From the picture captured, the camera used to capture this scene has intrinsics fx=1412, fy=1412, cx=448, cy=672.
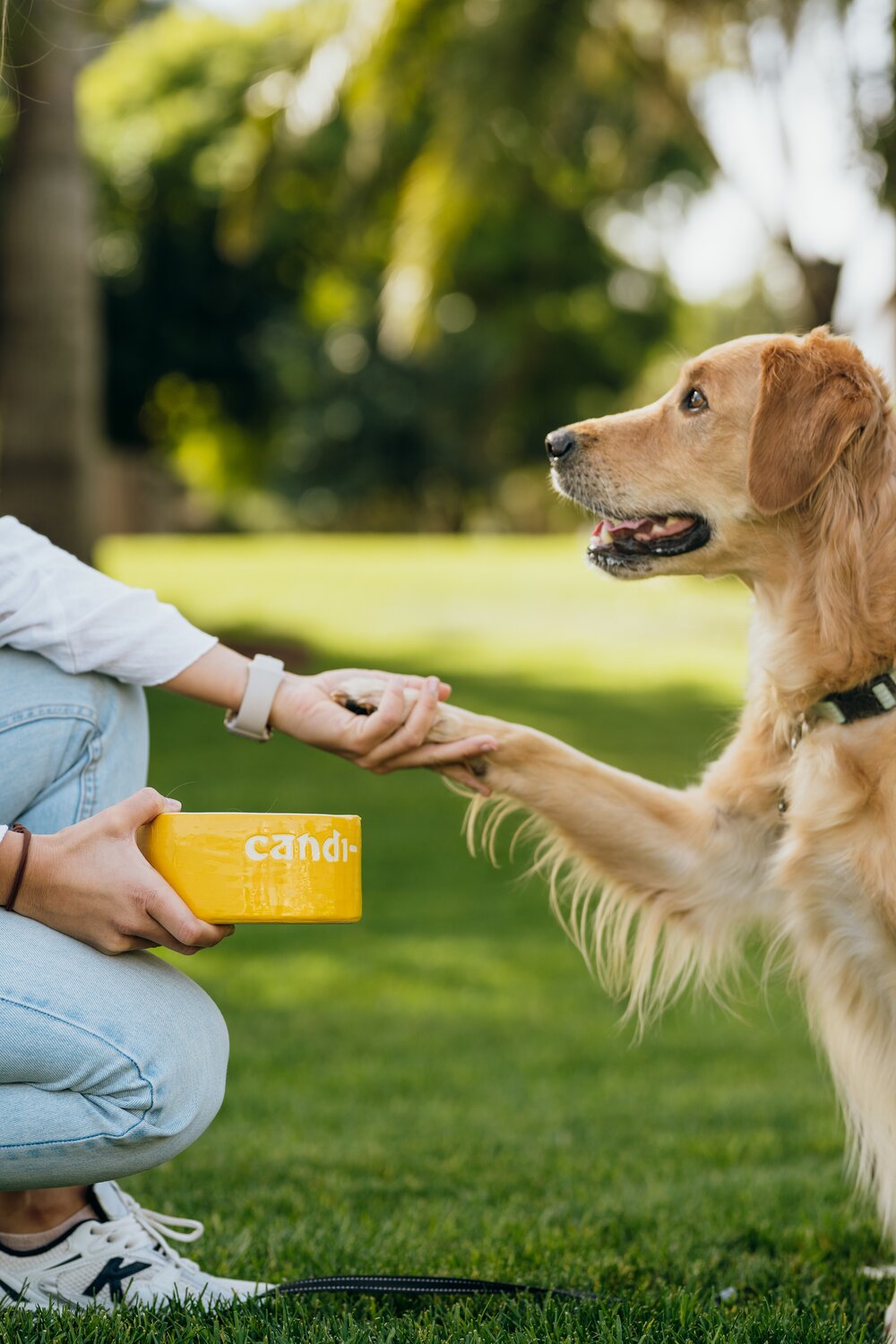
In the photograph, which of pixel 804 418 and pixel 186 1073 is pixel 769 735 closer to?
pixel 804 418

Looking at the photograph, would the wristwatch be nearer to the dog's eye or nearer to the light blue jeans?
the light blue jeans

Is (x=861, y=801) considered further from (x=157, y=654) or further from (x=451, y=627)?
(x=451, y=627)

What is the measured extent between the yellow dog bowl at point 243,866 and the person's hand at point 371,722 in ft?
1.85

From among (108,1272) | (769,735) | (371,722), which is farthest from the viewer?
(769,735)

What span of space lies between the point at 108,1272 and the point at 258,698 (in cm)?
99

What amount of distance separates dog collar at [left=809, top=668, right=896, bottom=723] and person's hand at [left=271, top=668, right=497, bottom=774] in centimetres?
69

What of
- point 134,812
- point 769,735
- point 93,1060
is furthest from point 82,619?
point 769,735

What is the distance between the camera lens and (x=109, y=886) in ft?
6.65

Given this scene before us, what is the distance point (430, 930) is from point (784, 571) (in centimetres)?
455

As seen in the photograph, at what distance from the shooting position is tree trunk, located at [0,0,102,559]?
9055 millimetres

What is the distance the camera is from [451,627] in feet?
45.1

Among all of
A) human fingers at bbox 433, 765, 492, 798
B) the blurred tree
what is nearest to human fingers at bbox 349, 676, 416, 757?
human fingers at bbox 433, 765, 492, 798

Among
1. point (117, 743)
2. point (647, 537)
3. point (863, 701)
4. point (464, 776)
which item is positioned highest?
point (647, 537)

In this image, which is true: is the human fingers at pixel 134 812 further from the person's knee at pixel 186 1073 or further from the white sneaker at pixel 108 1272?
the white sneaker at pixel 108 1272
